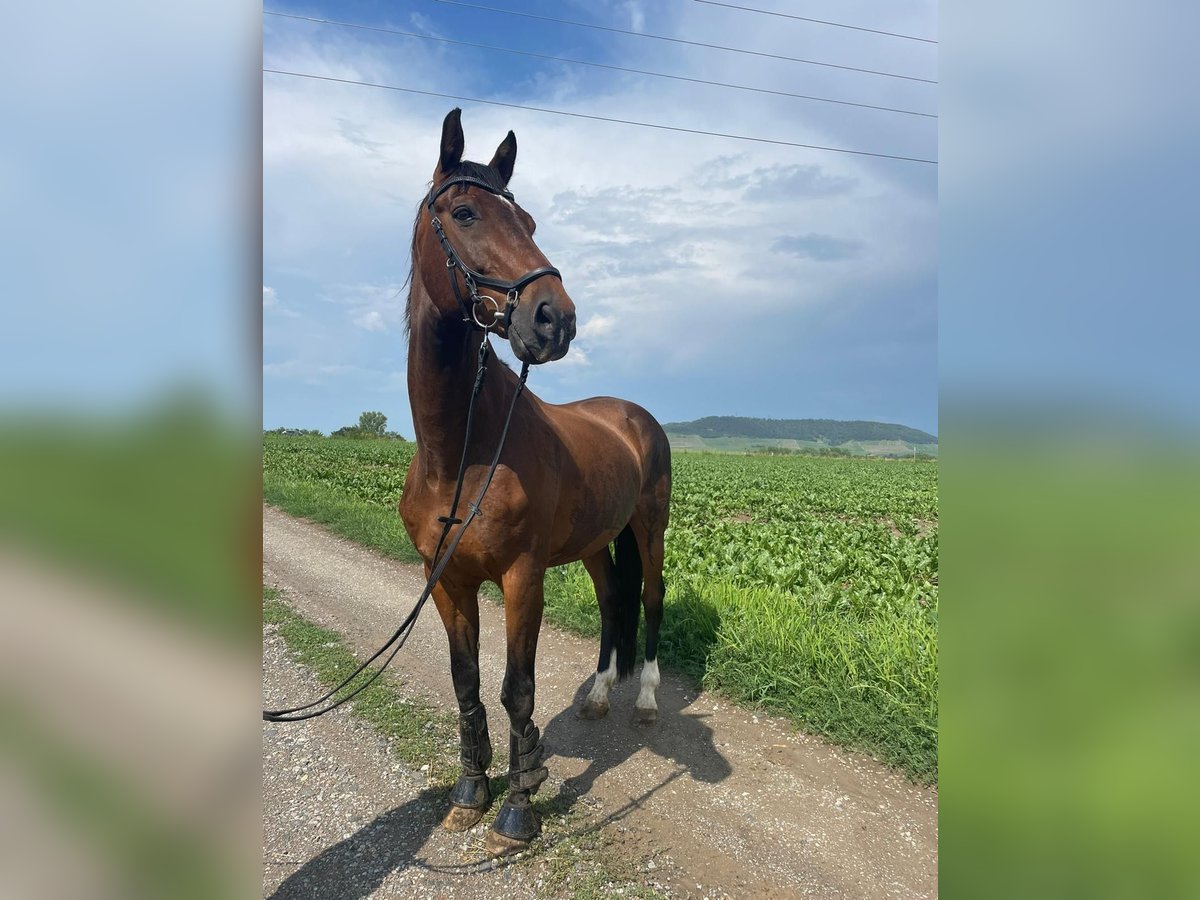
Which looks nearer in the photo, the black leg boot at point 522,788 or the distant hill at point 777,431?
the black leg boot at point 522,788

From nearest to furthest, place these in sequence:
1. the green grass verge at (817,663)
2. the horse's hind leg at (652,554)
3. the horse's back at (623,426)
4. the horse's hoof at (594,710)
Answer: the green grass verge at (817,663) < the horse's back at (623,426) < the horse's hoof at (594,710) < the horse's hind leg at (652,554)

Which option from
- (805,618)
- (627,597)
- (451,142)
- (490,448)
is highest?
(451,142)

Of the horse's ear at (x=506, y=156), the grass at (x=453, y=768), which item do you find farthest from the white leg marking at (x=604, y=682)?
the horse's ear at (x=506, y=156)

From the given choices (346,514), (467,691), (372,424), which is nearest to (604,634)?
(467,691)

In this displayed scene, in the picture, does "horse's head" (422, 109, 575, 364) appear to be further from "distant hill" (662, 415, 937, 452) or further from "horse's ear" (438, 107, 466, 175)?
"distant hill" (662, 415, 937, 452)

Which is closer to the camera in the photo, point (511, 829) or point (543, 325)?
point (543, 325)

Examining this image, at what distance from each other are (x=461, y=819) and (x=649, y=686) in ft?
5.55

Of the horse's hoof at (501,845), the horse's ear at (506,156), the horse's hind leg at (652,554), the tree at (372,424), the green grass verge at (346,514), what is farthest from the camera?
the tree at (372,424)

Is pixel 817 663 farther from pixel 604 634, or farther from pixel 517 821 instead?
pixel 517 821

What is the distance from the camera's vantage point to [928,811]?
346cm

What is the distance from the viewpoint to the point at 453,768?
3826 millimetres

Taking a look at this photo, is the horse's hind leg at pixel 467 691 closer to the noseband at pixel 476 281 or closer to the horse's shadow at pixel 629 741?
the horse's shadow at pixel 629 741

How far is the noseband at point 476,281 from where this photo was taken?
8.89 ft

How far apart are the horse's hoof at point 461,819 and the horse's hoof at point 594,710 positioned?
1322 millimetres
